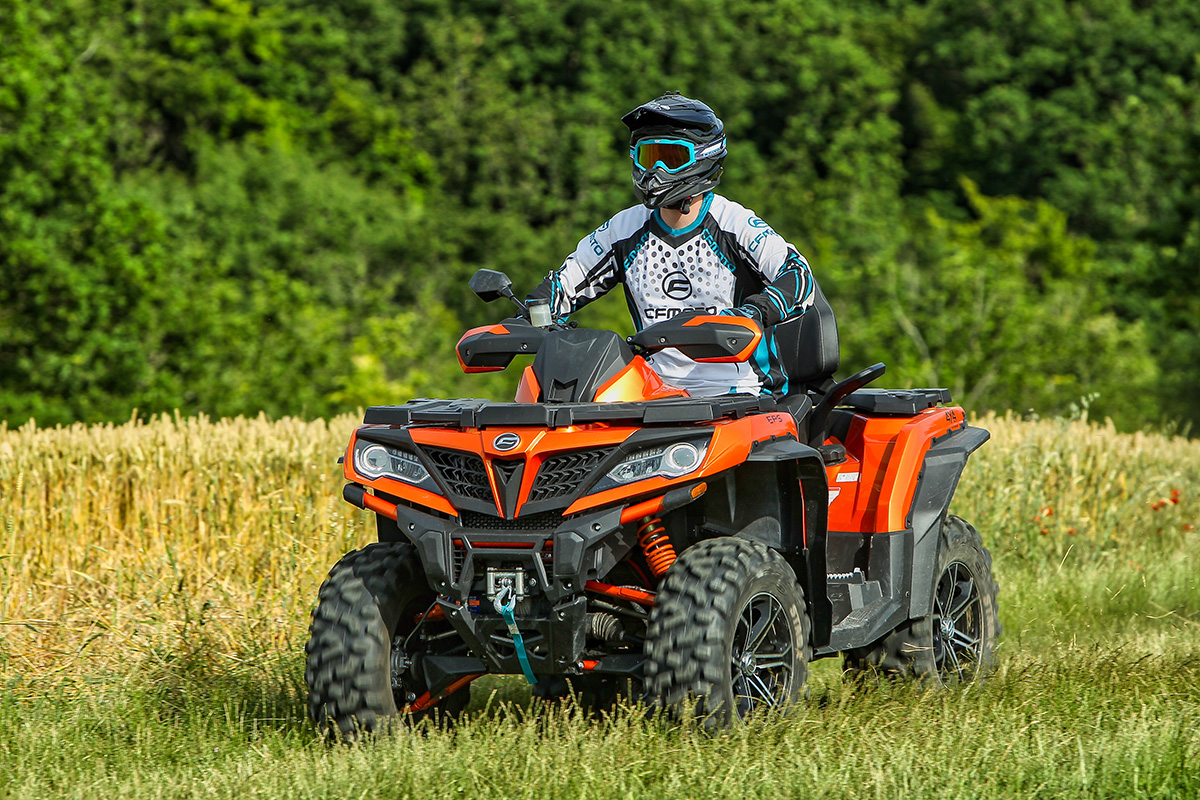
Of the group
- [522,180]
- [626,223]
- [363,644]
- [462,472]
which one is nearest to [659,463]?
[462,472]

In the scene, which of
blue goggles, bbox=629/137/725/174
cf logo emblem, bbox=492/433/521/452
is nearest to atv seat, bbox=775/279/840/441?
blue goggles, bbox=629/137/725/174

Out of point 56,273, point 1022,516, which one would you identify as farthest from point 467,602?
point 56,273

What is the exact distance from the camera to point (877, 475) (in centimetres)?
552

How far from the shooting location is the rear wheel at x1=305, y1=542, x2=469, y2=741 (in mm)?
4469

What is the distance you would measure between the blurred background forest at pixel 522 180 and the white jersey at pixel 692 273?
17.8 metres

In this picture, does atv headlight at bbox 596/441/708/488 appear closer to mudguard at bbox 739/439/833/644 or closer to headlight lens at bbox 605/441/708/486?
headlight lens at bbox 605/441/708/486

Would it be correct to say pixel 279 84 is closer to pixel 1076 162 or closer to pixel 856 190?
pixel 856 190

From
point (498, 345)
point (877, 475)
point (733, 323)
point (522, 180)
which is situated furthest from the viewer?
point (522, 180)

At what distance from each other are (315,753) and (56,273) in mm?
20200

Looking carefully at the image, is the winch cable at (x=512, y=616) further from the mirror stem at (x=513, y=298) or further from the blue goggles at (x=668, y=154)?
the blue goggles at (x=668, y=154)

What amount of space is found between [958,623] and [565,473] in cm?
250

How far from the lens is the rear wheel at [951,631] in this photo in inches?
A: 221

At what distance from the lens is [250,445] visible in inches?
360

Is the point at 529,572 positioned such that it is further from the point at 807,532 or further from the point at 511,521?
the point at 807,532
